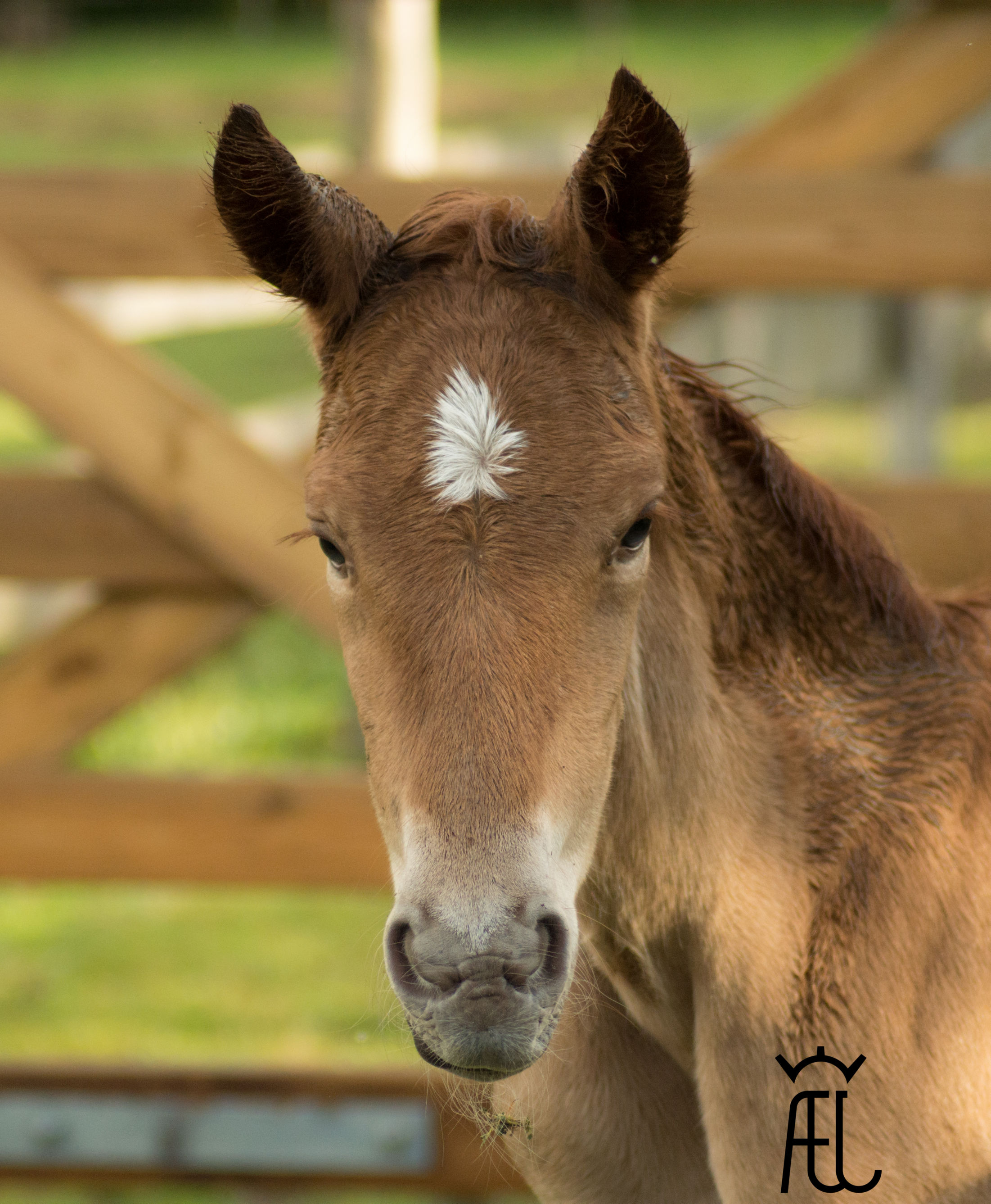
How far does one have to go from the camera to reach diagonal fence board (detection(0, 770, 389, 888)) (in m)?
3.75

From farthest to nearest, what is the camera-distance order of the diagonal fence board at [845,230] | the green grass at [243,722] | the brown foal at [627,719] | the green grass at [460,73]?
the green grass at [460,73] → the green grass at [243,722] → the diagonal fence board at [845,230] → the brown foal at [627,719]

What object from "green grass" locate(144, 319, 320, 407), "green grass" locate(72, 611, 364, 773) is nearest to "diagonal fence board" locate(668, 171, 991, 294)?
"green grass" locate(72, 611, 364, 773)

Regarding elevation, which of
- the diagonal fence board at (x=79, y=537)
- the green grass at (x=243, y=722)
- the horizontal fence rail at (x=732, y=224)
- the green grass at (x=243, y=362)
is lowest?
the green grass at (x=243, y=722)

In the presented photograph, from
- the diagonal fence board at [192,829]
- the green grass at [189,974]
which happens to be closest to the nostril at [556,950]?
the diagonal fence board at [192,829]

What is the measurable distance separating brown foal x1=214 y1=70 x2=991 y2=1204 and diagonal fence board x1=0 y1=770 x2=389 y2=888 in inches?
55.2

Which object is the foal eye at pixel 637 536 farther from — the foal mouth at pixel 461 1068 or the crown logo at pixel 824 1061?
the crown logo at pixel 824 1061

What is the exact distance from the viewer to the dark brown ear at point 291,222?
1952 mm

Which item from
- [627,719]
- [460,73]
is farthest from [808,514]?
[460,73]

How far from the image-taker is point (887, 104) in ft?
12.7

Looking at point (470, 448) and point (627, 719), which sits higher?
point (470, 448)

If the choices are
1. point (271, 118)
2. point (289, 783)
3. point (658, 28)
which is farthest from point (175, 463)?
point (658, 28)

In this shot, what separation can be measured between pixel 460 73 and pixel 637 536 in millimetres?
24868

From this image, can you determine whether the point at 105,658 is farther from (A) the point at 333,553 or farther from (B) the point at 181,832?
(A) the point at 333,553

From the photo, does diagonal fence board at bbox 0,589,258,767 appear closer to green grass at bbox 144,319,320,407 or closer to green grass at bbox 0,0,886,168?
green grass at bbox 144,319,320,407
